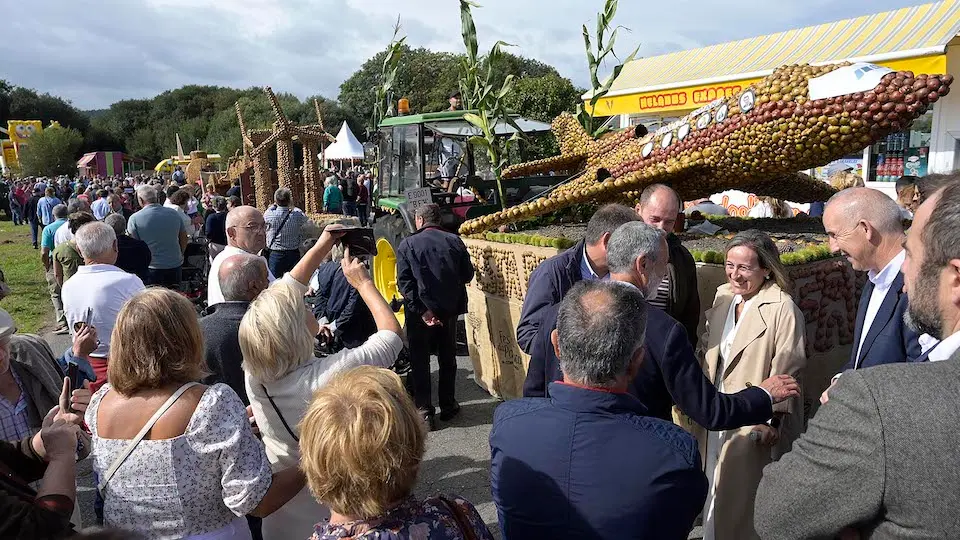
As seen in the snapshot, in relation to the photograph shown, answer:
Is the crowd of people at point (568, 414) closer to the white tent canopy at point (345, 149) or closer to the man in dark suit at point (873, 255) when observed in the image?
the man in dark suit at point (873, 255)

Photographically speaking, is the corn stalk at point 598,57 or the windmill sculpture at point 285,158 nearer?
the corn stalk at point 598,57

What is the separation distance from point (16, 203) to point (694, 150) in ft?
83.4

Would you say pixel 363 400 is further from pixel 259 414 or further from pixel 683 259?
pixel 683 259

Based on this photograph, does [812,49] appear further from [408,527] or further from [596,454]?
[408,527]

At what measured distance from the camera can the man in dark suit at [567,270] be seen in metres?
3.16

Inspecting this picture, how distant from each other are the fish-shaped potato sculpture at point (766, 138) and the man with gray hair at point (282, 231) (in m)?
3.01

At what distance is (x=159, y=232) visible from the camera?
6.61 meters

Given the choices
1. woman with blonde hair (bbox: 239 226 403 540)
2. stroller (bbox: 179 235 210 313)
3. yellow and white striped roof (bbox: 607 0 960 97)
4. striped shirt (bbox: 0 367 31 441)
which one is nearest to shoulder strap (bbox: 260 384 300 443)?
woman with blonde hair (bbox: 239 226 403 540)

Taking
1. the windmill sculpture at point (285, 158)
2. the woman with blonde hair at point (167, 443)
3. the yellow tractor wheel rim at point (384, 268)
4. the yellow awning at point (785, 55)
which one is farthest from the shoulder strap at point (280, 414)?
the windmill sculpture at point (285, 158)

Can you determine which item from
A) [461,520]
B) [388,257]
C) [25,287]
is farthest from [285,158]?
[461,520]

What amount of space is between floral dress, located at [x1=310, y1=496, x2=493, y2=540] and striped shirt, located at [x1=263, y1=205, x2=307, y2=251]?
628 centimetres

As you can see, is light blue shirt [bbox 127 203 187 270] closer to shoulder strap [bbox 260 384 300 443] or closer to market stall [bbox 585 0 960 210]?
shoulder strap [bbox 260 384 300 443]

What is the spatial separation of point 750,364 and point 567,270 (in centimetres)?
98

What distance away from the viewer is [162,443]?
1.89m
